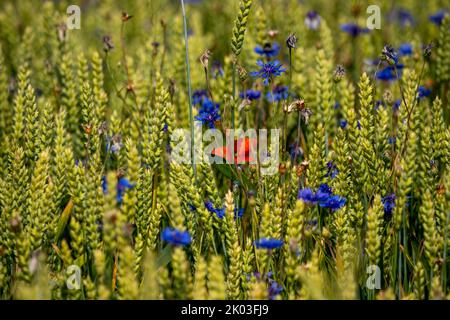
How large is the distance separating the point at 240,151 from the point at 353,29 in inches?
66.8

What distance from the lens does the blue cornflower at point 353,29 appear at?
3.41m

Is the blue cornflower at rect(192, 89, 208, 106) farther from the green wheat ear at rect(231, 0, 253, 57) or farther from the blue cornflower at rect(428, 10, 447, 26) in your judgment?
the blue cornflower at rect(428, 10, 447, 26)

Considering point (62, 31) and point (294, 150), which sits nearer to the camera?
point (294, 150)

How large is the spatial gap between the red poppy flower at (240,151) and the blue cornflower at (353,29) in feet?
5.15

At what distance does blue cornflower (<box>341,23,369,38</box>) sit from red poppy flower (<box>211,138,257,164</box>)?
1.57 m

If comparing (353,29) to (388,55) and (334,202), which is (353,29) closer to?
(388,55)

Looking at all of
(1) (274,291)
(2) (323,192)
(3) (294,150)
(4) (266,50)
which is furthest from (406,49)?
→ (1) (274,291)

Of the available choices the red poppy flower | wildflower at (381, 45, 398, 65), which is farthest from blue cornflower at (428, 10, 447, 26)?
the red poppy flower

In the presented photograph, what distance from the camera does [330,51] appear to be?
3084 mm

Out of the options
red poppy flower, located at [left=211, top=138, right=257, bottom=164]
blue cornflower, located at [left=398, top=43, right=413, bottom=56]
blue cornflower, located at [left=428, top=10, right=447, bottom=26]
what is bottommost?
red poppy flower, located at [left=211, top=138, right=257, bottom=164]

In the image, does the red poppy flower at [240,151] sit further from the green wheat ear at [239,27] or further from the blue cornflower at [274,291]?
the blue cornflower at [274,291]

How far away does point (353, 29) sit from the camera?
11.3ft

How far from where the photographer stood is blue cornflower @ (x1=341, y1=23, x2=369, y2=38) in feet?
11.2
